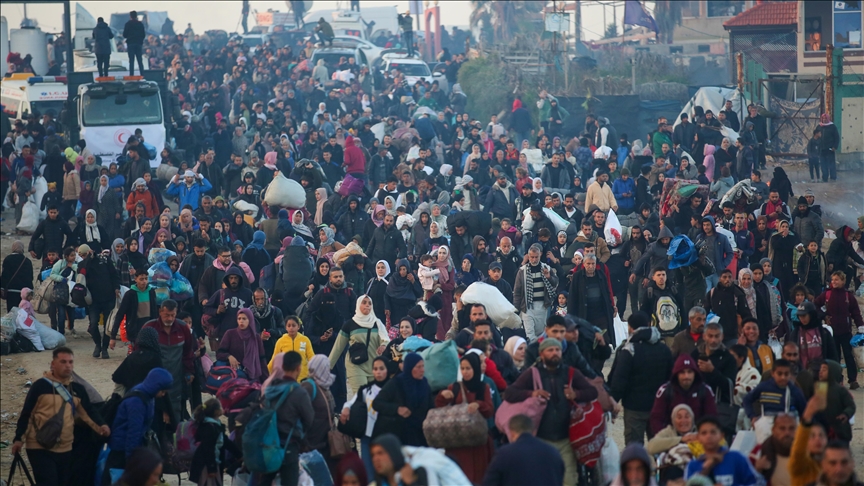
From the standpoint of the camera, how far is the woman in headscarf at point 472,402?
805cm

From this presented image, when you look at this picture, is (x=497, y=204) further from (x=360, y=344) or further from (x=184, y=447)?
(x=184, y=447)

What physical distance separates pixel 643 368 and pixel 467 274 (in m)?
4.95

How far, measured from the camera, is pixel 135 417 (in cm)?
847

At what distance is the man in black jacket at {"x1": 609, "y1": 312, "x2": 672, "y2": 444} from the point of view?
352 inches

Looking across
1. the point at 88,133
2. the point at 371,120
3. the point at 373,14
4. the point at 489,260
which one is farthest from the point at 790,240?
the point at 373,14

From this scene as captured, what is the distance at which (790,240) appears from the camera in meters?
14.3

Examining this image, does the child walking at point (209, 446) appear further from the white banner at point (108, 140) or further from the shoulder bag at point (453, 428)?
the white banner at point (108, 140)

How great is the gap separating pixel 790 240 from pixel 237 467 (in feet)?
27.3

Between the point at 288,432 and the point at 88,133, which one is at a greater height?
the point at 88,133

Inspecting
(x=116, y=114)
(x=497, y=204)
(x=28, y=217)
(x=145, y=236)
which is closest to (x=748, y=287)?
(x=497, y=204)

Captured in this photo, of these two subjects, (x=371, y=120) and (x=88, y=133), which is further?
(x=371, y=120)

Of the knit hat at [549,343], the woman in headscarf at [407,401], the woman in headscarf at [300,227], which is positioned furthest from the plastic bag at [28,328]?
the knit hat at [549,343]

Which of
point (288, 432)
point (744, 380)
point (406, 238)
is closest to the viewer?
point (288, 432)

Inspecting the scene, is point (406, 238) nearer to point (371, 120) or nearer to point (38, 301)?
point (38, 301)
